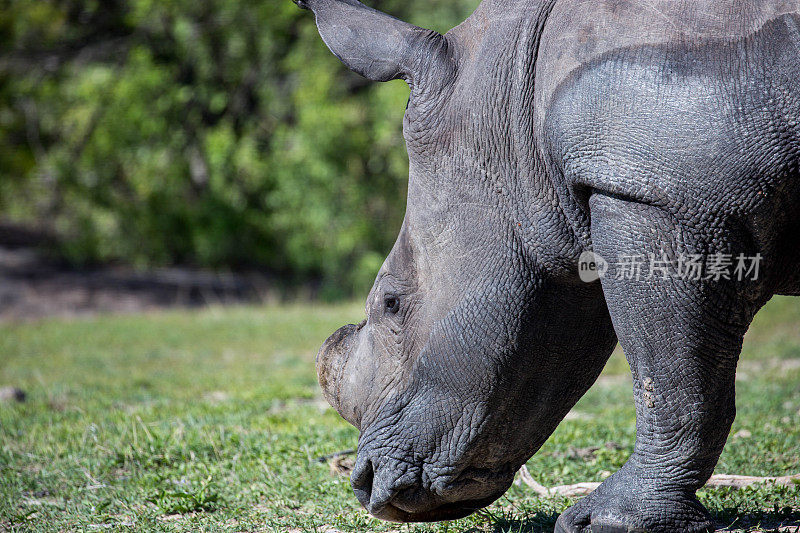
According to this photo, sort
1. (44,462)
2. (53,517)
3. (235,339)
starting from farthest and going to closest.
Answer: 1. (235,339)
2. (44,462)
3. (53,517)

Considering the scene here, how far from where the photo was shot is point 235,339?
1033 cm

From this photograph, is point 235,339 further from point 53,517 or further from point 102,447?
point 53,517

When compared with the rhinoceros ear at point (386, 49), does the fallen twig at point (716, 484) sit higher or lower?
lower

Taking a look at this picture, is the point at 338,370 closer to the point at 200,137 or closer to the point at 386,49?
the point at 386,49

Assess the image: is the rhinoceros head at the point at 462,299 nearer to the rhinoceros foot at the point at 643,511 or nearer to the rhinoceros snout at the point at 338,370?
the rhinoceros snout at the point at 338,370

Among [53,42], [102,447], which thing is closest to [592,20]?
[102,447]

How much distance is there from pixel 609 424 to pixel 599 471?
112cm

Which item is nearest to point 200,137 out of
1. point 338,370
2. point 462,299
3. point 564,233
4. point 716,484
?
point 338,370

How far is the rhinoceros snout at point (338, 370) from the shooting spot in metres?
3.34

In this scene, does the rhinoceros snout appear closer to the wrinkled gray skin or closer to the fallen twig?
the wrinkled gray skin

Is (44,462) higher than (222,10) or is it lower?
lower

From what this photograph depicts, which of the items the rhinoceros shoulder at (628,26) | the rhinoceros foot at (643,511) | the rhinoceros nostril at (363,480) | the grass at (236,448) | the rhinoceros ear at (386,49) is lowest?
the grass at (236,448)

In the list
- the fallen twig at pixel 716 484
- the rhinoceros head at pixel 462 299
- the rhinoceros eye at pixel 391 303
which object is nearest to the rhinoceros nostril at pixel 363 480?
the rhinoceros head at pixel 462 299

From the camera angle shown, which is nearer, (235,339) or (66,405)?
(66,405)
